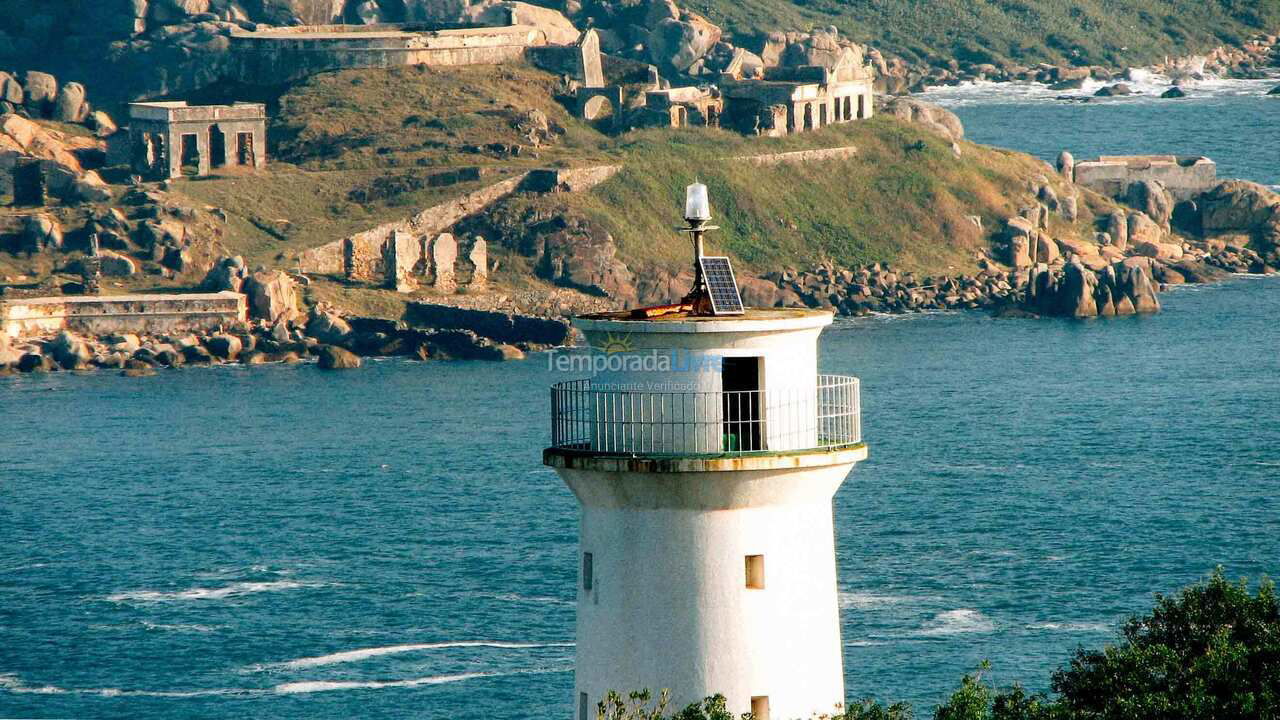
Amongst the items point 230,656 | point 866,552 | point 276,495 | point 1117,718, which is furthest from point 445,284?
point 1117,718

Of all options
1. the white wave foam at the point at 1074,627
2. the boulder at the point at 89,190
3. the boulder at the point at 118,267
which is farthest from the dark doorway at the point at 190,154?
the white wave foam at the point at 1074,627

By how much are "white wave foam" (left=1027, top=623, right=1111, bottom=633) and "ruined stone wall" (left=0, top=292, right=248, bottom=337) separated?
94.4 m

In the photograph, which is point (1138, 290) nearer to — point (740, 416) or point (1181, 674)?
point (1181, 674)

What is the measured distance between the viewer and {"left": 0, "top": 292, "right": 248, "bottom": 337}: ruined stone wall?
164 metres

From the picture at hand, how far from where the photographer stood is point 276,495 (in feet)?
372

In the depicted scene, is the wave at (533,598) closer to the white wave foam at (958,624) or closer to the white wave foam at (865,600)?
the white wave foam at (865,600)

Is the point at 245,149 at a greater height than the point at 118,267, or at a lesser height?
greater

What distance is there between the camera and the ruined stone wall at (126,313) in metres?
164

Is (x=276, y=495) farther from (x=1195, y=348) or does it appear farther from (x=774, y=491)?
(x=774, y=491)

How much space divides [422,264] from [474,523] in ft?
261

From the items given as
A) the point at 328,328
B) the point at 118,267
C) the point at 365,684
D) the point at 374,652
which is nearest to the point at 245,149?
the point at 118,267

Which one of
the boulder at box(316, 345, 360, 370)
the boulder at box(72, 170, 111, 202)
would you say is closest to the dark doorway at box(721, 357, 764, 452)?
the boulder at box(316, 345, 360, 370)

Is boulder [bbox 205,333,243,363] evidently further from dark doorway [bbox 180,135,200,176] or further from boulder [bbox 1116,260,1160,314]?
boulder [bbox 1116,260,1160,314]

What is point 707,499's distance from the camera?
25.9 m
